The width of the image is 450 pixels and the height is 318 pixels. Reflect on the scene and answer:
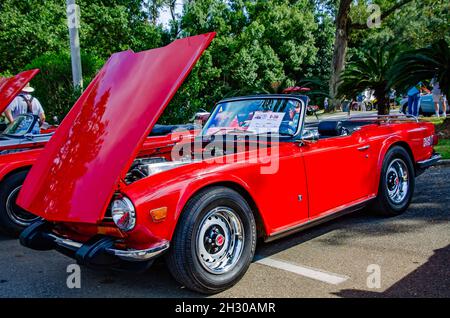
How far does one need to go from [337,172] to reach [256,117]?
996 millimetres

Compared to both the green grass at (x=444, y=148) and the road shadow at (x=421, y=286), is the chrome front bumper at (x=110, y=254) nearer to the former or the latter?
the road shadow at (x=421, y=286)

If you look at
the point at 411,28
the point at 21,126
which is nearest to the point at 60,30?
the point at 21,126

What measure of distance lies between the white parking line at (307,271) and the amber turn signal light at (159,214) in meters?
1.24

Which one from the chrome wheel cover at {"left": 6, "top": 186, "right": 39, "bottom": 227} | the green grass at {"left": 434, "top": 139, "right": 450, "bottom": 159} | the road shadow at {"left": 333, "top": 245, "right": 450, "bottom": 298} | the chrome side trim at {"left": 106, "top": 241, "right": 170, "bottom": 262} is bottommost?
the road shadow at {"left": 333, "top": 245, "right": 450, "bottom": 298}

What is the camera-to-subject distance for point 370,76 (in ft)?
36.9

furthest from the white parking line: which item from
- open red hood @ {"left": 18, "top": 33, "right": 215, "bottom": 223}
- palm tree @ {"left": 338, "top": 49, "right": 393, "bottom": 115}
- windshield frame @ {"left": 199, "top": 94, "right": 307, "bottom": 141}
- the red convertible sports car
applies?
palm tree @ {"left": 338, "top": 49, "right": 393, "bottom": 115}

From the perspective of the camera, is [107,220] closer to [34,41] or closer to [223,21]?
[34,41]

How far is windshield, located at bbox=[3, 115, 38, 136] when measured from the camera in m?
6.00

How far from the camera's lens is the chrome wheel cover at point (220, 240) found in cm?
305

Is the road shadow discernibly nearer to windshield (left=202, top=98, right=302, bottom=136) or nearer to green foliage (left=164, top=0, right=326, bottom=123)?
windshield (left=202, top=98, right=302, bottom=136)

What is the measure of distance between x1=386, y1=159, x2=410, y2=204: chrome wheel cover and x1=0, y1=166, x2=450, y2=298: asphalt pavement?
0.33m

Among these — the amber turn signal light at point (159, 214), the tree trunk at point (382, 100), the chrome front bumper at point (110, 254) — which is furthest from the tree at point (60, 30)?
the amber turn signal light at point (159, 214)

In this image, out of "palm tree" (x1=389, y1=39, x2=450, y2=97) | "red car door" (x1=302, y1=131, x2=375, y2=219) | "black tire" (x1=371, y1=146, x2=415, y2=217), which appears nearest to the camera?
"red car door" (x1=302, y1=131, x2=375, y2=219)

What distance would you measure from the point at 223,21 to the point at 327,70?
9990 mm
